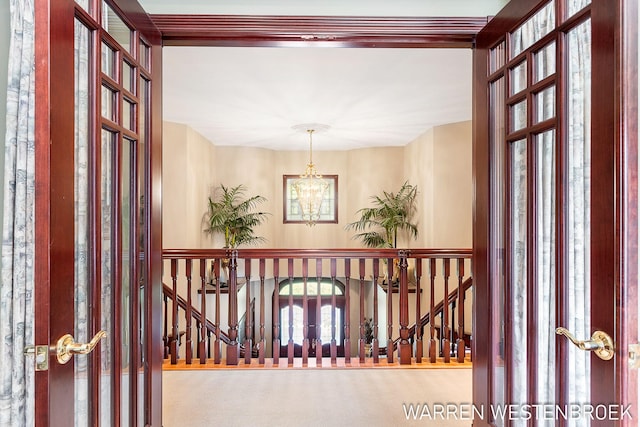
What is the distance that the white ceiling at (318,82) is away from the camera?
187 cm

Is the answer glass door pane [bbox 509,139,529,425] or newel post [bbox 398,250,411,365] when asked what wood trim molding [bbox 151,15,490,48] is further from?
newel post [bbox 398,250,411,365]

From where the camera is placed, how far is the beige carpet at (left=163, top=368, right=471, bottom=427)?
217 centimetres

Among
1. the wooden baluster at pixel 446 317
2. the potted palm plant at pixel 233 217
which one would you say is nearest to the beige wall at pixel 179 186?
the potted palm plant at pixel 233 217

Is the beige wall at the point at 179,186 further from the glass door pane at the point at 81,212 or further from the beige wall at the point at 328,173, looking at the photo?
the glass door pane at the point at 81,212

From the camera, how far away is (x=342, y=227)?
817 cm

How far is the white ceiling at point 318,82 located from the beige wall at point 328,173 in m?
0.42

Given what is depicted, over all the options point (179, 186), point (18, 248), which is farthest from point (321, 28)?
point (179, 186)

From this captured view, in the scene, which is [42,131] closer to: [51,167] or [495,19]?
[51,167]

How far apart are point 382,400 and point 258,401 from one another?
0.74m

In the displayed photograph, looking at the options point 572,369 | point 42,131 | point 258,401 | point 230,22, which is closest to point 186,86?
point 230,22

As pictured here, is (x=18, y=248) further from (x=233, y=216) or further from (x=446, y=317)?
(x=233, y=216)

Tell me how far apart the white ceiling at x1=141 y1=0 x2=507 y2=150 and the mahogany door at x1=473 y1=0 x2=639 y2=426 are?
0.66m

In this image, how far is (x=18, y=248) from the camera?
107 centimetres

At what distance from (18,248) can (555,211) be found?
1.55m
